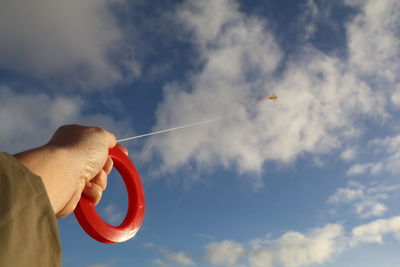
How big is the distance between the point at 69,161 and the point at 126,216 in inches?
88.1

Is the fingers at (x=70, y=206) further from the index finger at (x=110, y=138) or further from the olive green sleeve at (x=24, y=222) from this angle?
the olive green sleeve at (x=24, y=222)

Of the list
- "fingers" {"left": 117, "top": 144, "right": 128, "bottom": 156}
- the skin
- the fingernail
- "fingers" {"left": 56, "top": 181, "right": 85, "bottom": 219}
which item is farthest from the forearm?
"fingers" {"left": 117, "top": 144, "right": 128, "bottom": 156}

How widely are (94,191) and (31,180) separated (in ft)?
9.22

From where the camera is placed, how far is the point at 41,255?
114 cm

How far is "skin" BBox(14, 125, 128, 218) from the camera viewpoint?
6.71ft

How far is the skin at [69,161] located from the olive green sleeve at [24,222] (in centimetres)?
77

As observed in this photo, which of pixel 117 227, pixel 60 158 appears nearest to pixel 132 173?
pixel 117 227

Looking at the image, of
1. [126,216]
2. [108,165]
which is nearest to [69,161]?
[108,165]

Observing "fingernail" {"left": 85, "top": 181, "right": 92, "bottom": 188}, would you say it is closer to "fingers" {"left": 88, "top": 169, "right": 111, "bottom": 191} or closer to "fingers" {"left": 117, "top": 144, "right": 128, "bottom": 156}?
"fingers" {"left": 88, "top": 169, "right": 111, "bottom": 191}

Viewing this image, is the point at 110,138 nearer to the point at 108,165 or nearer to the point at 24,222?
the point at 108,165

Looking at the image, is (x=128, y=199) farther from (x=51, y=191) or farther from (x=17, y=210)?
(x=17, y=210)

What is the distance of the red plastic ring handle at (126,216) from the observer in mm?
3816

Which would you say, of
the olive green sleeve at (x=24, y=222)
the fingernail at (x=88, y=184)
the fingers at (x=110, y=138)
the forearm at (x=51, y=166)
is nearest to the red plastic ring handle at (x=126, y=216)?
the fingernail at (x=88, y=184)

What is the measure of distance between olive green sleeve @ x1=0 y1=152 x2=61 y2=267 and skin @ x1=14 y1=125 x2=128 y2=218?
773 millimetres
